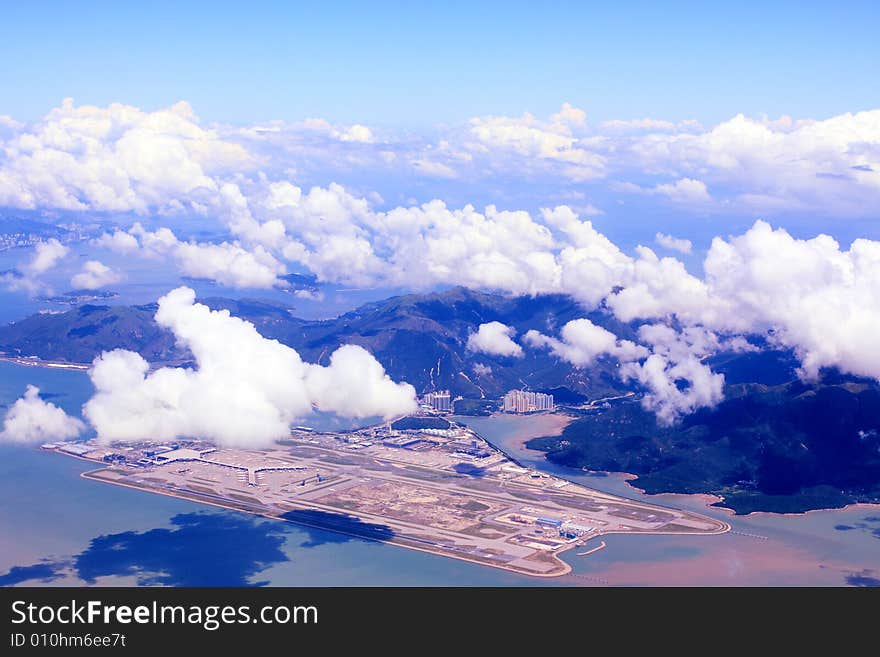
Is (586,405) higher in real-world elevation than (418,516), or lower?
higher

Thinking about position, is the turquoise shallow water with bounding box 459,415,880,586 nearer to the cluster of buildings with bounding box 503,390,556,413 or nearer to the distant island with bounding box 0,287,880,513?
the distant island with bounding box 0,287,880,513

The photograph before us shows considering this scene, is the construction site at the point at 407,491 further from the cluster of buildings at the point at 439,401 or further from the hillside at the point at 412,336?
the hillside at the point at 412,336

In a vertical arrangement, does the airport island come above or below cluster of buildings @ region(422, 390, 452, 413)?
below

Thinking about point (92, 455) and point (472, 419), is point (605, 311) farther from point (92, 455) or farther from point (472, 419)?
point (92, 455)

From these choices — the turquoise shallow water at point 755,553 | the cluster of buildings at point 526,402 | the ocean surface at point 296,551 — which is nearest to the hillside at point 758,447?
the turquoise shallow water at point 755,553

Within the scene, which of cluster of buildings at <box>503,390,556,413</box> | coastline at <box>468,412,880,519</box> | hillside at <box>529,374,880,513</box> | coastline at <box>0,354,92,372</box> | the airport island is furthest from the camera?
coastline at <box>0,354,92,372</box>

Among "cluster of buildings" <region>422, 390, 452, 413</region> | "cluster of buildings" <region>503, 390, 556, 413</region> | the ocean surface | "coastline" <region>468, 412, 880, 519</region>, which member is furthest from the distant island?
the ocean surface

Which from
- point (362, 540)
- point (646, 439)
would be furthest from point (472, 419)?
point (362, 540)
